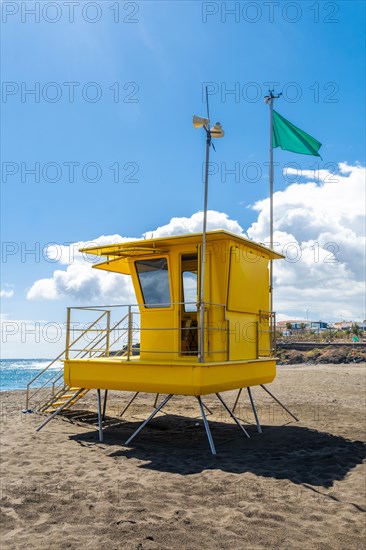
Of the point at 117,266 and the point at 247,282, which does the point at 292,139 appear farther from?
the point at 117,266

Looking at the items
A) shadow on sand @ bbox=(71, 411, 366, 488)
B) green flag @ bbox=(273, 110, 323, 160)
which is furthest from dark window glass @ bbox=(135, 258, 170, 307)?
green flag @ bbox=(273, 110, 323, 160)

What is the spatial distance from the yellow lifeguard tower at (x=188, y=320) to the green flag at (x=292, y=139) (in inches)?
134

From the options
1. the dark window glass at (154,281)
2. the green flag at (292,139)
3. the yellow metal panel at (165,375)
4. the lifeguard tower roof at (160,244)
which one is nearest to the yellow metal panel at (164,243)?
the lifeguard tower roof at (160,244)

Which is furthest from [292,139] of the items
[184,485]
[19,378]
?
[19,378]

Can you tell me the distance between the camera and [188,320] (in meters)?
12.4

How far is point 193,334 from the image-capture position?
503 inches

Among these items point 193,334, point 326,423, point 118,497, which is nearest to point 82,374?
point 193,334

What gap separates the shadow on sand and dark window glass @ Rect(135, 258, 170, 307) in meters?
3.33

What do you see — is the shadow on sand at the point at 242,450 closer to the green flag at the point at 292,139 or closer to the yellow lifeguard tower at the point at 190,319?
the yellow lifeguard tower at the point at 190,319

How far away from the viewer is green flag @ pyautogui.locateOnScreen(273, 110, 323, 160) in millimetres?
14852

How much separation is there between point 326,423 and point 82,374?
6734 mm

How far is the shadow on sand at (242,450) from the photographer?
30.4 feet

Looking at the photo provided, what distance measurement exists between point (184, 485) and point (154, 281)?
18.3ft

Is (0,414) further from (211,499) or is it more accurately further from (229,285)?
(211,499)
